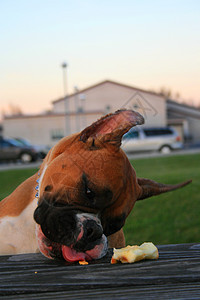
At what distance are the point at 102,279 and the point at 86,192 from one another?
15.4 inches

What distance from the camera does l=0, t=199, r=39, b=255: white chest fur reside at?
2070 mm

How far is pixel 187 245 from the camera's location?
6.77 feet

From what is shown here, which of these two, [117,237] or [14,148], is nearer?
[117,237]

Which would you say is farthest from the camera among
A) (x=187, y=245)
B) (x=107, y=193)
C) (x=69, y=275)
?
(x=187, y=245)

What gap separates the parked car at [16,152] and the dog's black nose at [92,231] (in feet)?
66.9

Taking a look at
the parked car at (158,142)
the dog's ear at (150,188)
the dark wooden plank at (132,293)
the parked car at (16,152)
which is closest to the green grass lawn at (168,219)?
the dog's ear at (150,188)

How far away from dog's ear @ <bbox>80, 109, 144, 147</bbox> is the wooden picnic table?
54 centimetres

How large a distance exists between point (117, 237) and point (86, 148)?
0.62 meters

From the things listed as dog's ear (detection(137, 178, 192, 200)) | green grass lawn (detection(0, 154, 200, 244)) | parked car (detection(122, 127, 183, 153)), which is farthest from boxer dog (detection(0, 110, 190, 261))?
parked car (detection(122, 127, 183, 153))

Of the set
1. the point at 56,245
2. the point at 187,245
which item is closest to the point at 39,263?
the point at 56,245

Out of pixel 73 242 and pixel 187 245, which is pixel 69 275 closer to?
pixel 73 242

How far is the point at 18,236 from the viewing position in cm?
208

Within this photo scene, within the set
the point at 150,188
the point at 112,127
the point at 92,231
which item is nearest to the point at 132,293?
the point at 92,231

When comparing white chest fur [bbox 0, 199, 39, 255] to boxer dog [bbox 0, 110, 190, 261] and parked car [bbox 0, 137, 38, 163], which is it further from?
parked car [bbox 0, 137, 38, 163]
